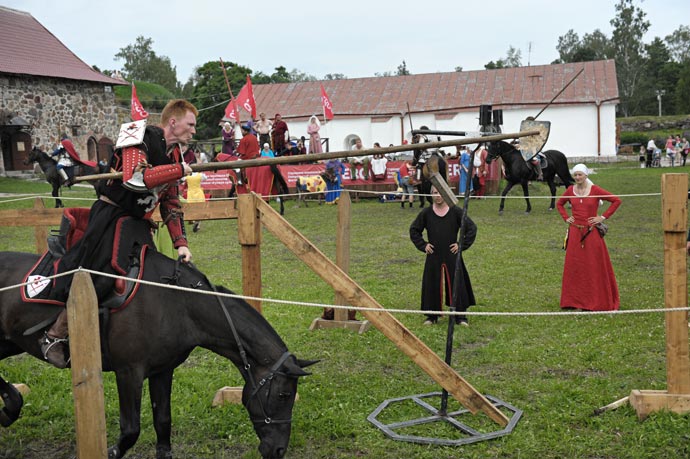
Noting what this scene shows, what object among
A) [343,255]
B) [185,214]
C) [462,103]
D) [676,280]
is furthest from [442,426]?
[462,103]

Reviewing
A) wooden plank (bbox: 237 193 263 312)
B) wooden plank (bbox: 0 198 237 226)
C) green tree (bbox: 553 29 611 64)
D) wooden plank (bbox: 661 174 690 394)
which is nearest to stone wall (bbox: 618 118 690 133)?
green tree (bbox: 553 29 611 64)

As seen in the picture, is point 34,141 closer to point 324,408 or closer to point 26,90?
point 26,90

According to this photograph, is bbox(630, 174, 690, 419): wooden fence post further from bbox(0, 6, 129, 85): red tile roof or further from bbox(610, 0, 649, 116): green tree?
bbox(610, 0, 649, 116): green tree

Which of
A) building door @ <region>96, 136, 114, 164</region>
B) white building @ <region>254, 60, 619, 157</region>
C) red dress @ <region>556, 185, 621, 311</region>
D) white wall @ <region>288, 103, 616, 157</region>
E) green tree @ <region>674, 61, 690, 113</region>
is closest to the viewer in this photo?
red dress @ <region>556, 185, 621, 311</region>

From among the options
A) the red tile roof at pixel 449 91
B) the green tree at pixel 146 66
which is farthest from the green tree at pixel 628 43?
the green tree at pixel 146 66

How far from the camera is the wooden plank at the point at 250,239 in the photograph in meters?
5.08

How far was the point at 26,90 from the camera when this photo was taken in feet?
103

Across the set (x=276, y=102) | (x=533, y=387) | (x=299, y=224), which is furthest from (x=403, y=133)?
(x=533, y=387)

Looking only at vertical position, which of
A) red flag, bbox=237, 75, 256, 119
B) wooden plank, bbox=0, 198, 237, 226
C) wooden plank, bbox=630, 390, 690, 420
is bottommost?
wooden plank, bbox=630, 390, 690, 420

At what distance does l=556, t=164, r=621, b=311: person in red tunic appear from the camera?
26.0ft

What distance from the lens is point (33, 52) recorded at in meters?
33.4

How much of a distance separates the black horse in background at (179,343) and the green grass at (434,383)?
2.27ft

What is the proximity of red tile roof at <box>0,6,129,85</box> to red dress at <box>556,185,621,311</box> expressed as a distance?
29439mm

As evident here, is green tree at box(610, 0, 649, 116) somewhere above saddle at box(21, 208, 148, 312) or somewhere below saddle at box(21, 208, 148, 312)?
above
